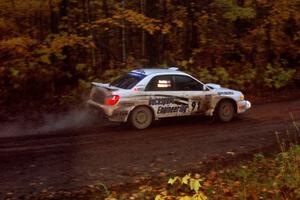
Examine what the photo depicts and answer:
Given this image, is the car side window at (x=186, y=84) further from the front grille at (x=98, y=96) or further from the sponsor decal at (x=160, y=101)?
the front grille at (x=98, y=96)

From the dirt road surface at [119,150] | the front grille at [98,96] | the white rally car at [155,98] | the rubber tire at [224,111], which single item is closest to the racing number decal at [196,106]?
the white rally car at [155,98]

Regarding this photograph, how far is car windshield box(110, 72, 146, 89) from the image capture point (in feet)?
43.8

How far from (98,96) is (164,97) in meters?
1.81

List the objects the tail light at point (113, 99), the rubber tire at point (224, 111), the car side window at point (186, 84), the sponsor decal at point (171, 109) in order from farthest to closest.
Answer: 1. the rubber tire at point (224, 111)
2. the car side window at point (186, 84)
3. the sponsor decal at point (171, 109)
4. the tail light at point (113, 99)

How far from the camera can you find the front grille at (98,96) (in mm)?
13142

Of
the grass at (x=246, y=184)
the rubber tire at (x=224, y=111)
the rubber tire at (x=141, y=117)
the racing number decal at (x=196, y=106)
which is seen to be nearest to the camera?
the grass at (x=246, y=184)

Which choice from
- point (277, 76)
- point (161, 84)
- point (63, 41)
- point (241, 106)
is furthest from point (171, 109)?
point (277, 76)

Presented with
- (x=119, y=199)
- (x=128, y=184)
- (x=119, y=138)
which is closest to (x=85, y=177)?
(x=128, y=184)

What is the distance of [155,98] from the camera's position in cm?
1339

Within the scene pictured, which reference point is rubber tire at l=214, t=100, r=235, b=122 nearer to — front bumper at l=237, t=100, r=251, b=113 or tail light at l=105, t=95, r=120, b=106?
front bumper at l=237, t=100, r=251, b=113

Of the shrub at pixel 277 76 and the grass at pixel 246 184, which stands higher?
the shrub at pixel 277 76

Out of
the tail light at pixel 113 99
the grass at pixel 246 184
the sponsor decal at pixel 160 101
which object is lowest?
the grass at pixel 246 184

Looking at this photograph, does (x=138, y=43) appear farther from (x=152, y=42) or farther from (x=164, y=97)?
(x=164, y=97)

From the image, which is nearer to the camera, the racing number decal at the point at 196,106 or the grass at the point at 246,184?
the grass at the point at 246,184
